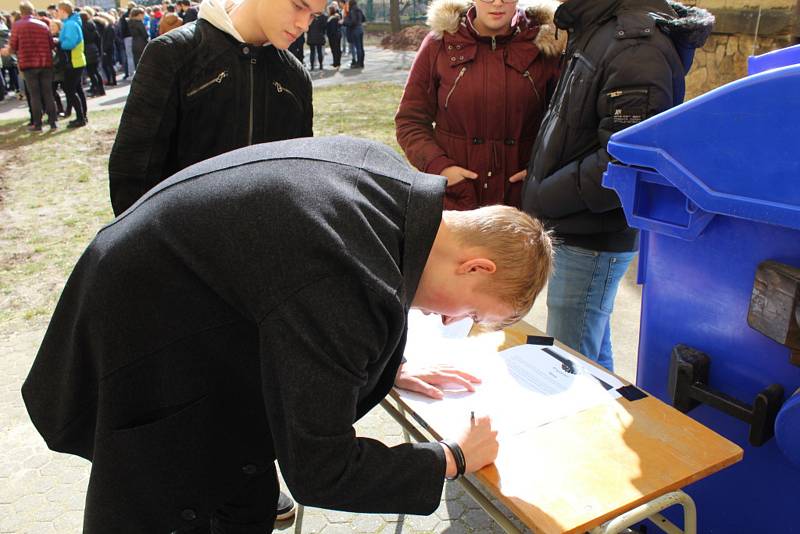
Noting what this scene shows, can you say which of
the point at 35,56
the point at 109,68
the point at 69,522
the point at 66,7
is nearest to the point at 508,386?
the point at 69,522

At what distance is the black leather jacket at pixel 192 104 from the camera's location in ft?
6.42

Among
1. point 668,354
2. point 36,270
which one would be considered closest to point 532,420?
point 668,354

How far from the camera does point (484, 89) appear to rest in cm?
236

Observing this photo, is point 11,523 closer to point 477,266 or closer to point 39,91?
point 477,266

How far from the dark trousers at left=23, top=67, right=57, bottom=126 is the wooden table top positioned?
32.3 ft

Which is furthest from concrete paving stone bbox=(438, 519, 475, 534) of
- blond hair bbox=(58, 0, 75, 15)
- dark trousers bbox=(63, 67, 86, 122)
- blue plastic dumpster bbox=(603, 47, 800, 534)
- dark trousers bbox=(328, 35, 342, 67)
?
dark trousers bbox=(328, 35, 342, 67)

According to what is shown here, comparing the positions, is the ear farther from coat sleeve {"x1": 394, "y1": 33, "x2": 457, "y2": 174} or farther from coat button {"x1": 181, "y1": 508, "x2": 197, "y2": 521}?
coat sleeve {"x1": 394, "y1": 33, "x2": 457, "y2": 174}

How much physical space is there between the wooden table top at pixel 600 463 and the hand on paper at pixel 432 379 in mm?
134

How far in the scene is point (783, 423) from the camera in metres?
1.34

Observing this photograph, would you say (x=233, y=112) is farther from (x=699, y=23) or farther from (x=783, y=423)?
(x=783, y=423)

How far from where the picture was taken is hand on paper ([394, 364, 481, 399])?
61.6 inches

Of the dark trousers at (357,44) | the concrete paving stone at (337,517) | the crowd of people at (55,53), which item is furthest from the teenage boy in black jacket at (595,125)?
the dark trousers at (357,44)

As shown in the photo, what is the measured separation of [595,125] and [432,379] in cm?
94

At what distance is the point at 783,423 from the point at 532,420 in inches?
19.3
